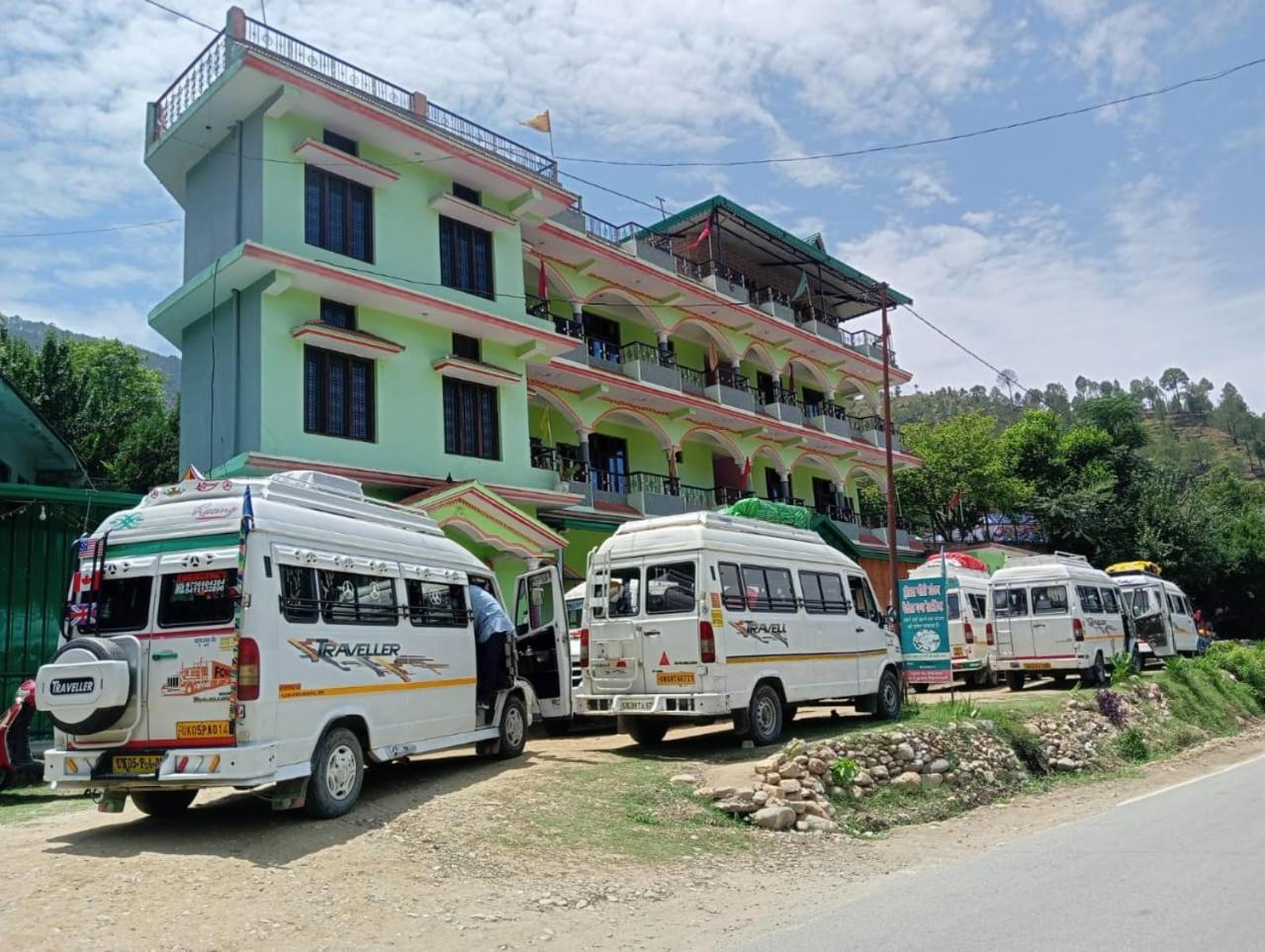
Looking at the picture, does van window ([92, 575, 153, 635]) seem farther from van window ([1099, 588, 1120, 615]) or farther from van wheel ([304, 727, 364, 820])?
van window ([1099, 588, 1120, 615])

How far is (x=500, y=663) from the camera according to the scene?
11.1 meters

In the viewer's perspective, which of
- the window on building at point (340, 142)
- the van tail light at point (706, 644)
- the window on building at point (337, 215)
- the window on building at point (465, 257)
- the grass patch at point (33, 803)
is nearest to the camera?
the grass patch at point (33, 803)

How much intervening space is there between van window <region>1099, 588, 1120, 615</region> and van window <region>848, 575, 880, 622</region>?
344 inches

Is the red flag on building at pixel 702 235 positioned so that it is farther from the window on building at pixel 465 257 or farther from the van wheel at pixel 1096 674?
the van wheel at pixel 1096 674

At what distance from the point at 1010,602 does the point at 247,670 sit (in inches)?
667

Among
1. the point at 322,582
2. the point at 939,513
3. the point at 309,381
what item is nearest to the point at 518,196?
the point at 309,381

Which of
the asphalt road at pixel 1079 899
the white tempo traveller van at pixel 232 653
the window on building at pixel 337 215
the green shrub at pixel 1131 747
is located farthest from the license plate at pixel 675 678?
the window on building at pixel 337 215

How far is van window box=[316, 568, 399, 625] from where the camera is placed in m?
8.45

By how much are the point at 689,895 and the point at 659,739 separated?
585cm

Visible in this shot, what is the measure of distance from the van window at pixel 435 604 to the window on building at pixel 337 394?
7.89 meters

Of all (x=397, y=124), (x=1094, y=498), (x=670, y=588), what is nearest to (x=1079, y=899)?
(x=670, y=588)

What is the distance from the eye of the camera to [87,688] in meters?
7.45

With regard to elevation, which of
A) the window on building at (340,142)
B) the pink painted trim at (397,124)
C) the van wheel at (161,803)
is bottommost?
the van wheel at (161,803)

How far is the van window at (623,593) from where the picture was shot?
1221 cm
